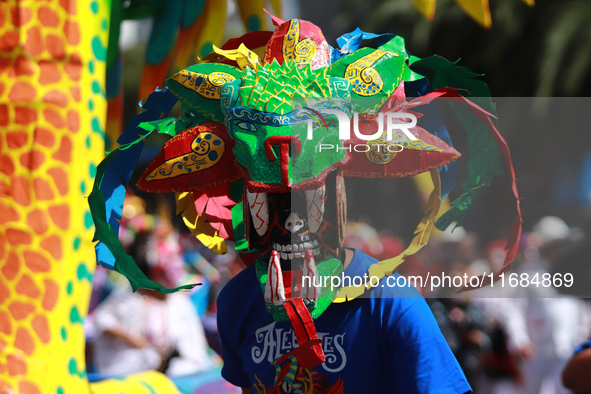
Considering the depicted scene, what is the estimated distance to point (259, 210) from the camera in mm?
1177

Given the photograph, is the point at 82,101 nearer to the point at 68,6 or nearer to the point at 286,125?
the point at 68,6

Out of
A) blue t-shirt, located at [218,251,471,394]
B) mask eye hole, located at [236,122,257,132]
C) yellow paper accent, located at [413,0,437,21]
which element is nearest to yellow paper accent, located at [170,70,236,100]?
mask eye hole, located at [236,122,257,132]

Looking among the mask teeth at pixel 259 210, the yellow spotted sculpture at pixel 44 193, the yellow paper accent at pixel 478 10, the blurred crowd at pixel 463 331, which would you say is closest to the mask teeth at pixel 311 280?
the mask teeth at pixel 259 210

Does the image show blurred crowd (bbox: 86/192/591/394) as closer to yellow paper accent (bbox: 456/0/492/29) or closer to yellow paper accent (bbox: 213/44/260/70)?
yellow paper accent (bbox: 456/0/492/29)

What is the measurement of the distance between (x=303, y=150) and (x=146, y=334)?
293 cm

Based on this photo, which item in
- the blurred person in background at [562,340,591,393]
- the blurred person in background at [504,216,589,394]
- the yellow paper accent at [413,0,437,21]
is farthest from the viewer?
the blurred person in background at [504,216,589,394]

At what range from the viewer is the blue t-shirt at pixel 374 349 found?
1.19 metres

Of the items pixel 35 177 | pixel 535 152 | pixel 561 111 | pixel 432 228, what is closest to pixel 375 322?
pixel 432 228

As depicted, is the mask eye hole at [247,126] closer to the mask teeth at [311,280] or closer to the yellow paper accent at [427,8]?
the mask teeth at [311,280]

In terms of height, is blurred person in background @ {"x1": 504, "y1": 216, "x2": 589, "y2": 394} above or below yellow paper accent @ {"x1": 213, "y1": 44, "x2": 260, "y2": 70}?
below

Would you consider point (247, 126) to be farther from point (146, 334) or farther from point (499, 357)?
point (499, 357)

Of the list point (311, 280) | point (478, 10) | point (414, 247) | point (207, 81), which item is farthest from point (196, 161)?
point (478, 10)

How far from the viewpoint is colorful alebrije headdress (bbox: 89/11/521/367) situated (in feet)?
3.72

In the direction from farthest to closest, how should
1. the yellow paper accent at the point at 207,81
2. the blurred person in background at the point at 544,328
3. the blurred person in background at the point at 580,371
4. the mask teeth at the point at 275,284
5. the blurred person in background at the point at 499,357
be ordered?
the blurred person in background at the point at 499,357 → the blurred person in background at the point at 544,328 → the blurred person in background at the point at 580,371 → the yellow paper accent at the point at 207,81 → the mask teeth at the point at 275,284
